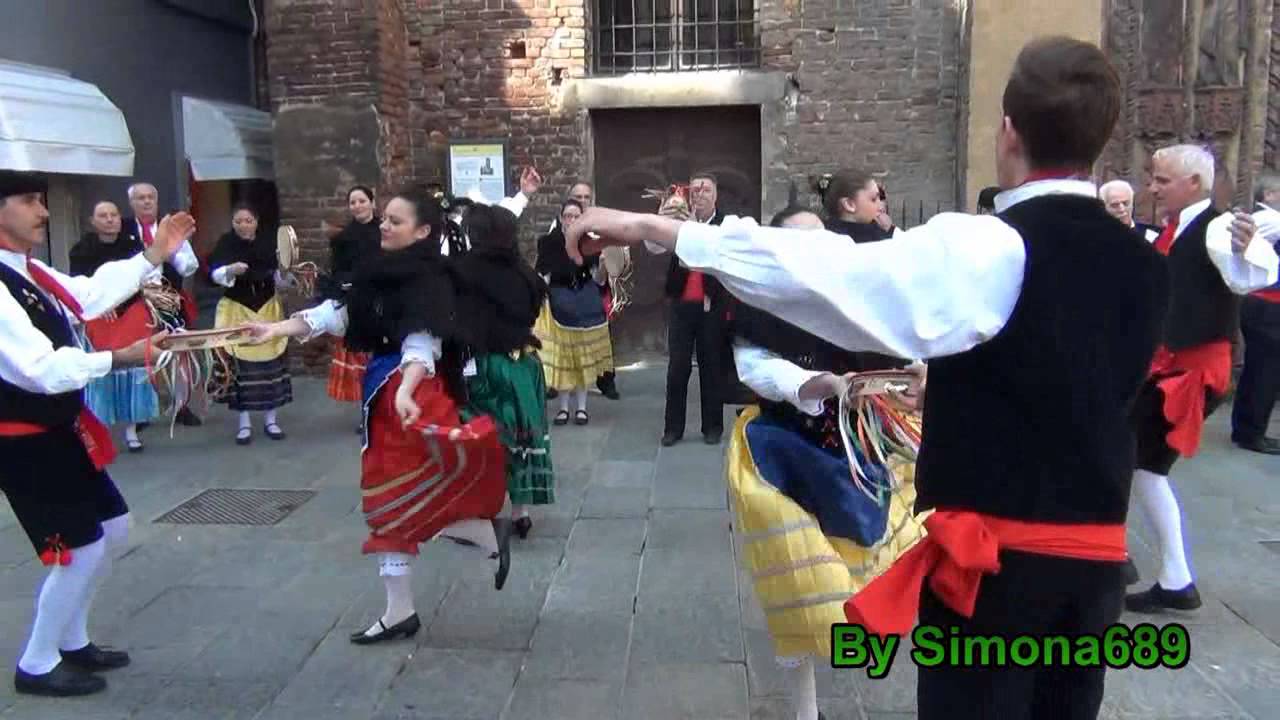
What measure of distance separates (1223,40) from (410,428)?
8.22 m

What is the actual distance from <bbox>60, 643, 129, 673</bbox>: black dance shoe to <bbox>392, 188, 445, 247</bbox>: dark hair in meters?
2.05

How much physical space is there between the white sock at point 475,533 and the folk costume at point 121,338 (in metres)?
4.39

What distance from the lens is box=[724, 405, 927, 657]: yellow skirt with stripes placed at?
319 centimetres

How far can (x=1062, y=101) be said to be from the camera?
1.98m

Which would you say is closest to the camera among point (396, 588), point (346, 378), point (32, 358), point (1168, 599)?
point (32, 358)

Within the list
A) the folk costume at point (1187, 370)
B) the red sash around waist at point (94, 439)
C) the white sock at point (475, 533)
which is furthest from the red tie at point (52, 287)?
the folk costume at point (1187, 370)

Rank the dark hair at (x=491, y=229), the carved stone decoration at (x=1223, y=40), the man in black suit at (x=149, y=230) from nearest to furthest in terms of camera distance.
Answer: the dark hair at (x=491, y=229), the man in black suit at (x=149, y=230), the carved stone decoration at (x=1223, y=40)

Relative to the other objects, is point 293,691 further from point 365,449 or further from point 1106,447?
point 1106,447

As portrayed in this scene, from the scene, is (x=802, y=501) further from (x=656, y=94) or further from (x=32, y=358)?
(x=656, y=94)

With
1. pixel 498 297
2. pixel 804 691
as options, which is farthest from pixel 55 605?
pixel 804 691

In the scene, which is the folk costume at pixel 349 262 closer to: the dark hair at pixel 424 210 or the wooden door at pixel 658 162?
the dark hair at pixel 424 210

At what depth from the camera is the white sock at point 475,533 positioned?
4438 mm

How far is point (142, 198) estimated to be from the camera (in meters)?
8.05

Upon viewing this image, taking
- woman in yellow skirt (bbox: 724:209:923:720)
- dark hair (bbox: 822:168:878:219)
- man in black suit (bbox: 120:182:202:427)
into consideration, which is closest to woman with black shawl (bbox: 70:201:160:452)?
man in black suit (bbox: 120:182:202:427)
